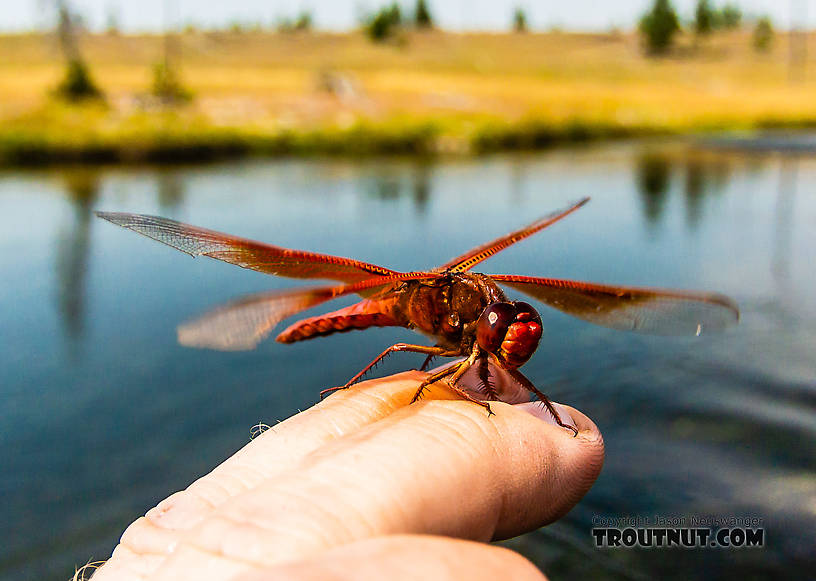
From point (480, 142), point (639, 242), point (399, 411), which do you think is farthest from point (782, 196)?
point (480, 142)

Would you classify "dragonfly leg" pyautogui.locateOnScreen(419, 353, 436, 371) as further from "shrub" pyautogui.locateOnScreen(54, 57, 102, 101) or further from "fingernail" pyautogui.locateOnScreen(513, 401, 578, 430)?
"shrub" pyautogui.locateOnScreen(54, 57, 102, 101)

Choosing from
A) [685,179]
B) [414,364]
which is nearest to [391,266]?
[414,364]

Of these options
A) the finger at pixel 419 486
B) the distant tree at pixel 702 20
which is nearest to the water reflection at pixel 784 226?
the finger at pixel 419 486

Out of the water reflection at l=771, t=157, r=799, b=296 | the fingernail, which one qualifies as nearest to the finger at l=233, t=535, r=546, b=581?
the fingernail

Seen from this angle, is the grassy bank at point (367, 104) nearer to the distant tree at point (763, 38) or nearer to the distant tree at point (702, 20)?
the distant tree at point (763, 38)

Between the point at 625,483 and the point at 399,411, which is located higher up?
the point at 399,411

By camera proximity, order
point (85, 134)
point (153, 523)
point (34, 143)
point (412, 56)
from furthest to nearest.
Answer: point (412, 56) → point (85, 134) → point (34, 143) → point (153, 523)

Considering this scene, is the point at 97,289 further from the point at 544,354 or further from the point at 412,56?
the point at 412,56

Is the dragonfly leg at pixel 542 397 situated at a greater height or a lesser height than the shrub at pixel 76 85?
lesser
